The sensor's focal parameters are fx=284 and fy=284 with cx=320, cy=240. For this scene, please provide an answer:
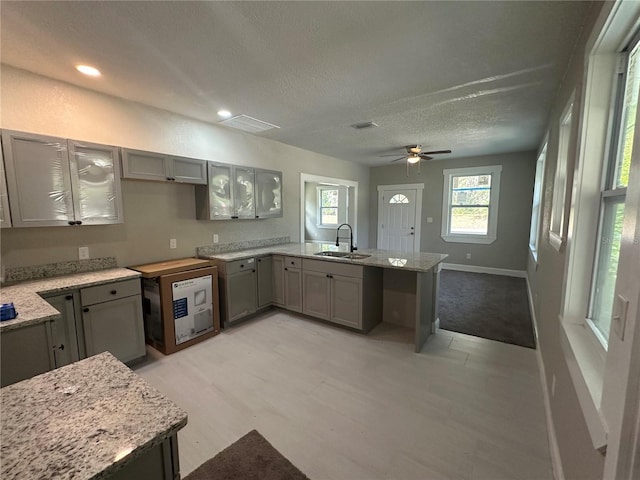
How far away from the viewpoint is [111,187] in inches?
105

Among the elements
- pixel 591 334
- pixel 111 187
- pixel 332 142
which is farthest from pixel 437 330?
pixel 111 187

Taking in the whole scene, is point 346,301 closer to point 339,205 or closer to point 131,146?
point 131,146

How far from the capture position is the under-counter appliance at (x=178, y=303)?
9.36 feet

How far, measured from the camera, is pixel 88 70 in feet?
7.54

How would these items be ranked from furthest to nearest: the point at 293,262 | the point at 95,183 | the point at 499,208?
the point at 499,208 < the point at 293,262 < the point at 95,183

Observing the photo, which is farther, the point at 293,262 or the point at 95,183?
the point at 293,262

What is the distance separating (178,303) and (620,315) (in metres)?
3.19

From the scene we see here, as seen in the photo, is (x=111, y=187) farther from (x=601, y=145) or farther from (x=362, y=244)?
(x=362, y=244)

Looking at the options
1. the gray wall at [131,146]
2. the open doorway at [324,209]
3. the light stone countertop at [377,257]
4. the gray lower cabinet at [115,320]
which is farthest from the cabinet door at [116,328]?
the open doorway at [324,209]

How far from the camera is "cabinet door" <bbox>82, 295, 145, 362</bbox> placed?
238cm

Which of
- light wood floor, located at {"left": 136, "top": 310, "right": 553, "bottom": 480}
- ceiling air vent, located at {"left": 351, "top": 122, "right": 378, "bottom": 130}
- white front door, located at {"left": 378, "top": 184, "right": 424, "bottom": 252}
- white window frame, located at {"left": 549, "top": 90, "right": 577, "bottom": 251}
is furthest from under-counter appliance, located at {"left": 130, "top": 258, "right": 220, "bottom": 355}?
white front door, located at {"left": 378, "top": 184, "right": 424, "bottom": 252}

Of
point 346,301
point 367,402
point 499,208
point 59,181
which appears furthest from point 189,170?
point 499,208

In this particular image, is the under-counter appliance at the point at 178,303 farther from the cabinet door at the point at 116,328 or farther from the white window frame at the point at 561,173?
the white window frame at the point at 561,173

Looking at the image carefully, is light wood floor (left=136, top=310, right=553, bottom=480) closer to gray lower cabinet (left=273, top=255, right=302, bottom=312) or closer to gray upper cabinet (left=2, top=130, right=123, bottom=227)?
gray lower cabinet (left=273, top=255, right=302, bottom=312)
